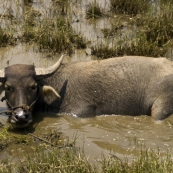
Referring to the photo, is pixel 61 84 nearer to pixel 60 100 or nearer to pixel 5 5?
pixel 60 100

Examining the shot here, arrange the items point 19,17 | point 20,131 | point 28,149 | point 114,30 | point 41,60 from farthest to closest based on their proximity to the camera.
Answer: point 19,17 < point 114,30 < point 41,60 < point 20,131 < point 28,149

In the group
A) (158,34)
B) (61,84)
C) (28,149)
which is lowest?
(28,149)

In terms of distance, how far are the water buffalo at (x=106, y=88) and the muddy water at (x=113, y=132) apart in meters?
0.14

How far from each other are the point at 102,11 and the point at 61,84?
346cm

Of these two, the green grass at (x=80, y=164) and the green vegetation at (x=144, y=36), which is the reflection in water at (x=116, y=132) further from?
the green vegetation at (x=144, y=36)

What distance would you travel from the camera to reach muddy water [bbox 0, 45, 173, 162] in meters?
5.50

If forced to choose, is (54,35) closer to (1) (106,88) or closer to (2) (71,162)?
(1) (106,88)

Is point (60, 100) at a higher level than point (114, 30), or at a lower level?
lower

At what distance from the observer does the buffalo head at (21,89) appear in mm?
5945

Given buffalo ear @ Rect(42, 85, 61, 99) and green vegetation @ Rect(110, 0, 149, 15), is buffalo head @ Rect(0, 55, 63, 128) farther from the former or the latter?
green vegetation @ Rect(110, 0, 149, 15)

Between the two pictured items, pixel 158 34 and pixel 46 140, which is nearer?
Result: pixel 46 140

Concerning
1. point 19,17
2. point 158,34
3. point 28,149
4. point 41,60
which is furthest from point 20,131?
point 19,17

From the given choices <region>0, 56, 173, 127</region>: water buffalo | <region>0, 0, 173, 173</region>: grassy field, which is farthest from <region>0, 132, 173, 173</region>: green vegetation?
<region>0, 56, 173, 127</region>: water buffalo

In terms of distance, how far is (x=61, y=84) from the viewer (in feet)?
22.0
